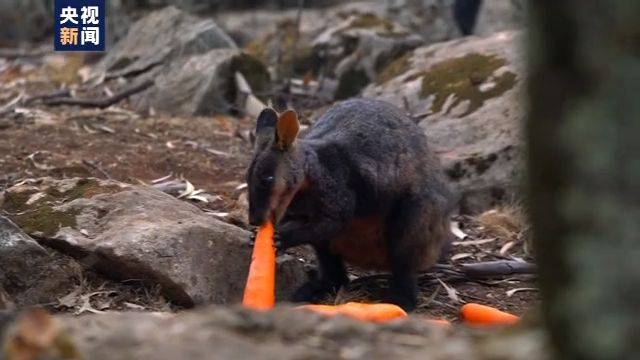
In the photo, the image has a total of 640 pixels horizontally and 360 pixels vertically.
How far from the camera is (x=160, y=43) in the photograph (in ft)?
42.0

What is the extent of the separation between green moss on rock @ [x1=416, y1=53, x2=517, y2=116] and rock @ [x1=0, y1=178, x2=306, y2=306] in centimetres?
346

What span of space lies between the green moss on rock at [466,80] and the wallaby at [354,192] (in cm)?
270

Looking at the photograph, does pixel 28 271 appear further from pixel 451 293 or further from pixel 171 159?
pixel 171 159

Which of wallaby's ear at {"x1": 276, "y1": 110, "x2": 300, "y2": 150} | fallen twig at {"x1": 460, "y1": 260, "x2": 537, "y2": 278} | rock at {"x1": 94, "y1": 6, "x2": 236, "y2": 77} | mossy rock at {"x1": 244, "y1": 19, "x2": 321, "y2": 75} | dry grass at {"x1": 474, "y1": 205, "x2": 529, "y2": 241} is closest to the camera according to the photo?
wallaby's ear at {"x1": 276, "y1": 110, "x2": 300, "y2": 150}

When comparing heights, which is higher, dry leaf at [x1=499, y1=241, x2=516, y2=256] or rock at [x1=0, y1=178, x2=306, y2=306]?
rock at [x1=0, y1=178, x2=306, y2=306]

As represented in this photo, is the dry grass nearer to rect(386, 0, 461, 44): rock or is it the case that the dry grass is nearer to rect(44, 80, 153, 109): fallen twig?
rect(44, 80, 153, 109): fallen twig

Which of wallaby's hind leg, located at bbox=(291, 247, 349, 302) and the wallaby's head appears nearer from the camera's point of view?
the wallaby's head

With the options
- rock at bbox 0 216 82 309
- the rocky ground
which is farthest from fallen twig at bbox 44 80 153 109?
rock at bbox 0 216 82 309

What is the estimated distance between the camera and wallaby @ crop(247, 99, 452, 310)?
239 inches

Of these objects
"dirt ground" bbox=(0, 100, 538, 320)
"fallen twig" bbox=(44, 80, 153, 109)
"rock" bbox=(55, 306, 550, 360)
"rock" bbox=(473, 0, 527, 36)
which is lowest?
"fallen twig" bbox=(44, 80, 153, 109)

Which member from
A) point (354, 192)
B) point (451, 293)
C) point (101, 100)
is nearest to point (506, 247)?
point (451, 293)

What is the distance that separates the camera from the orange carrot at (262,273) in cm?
564

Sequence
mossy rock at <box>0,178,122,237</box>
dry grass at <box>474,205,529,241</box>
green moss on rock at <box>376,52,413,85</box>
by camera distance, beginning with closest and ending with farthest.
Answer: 1. mossy rock at <box>0,178,122,237</box>
2. dry grass at <box>474,205,529,241</box>
3. green moss on rock at <box>376,52,413,85</box>

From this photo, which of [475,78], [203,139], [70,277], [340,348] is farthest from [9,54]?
[340,348]
